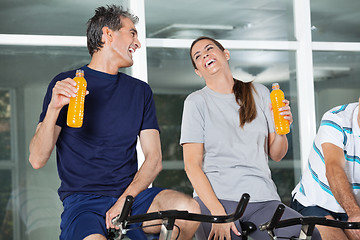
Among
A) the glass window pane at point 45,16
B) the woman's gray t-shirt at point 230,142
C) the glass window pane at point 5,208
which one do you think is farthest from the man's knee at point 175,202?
the glass window pane at point 45,16

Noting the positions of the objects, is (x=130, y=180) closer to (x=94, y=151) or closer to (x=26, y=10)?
(x=94, y=151)

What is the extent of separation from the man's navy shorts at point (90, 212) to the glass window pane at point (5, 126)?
140 centimetres

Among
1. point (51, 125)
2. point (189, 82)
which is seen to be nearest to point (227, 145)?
point (51, 125)

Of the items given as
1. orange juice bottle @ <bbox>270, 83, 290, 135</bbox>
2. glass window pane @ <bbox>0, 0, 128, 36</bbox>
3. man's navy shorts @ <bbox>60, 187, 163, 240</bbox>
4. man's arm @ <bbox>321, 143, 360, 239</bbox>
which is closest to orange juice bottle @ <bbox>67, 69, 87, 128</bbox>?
man's navy shorts @ <bbox>60, 187, 163, 240</bbox>

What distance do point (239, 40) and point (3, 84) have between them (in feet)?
5.10

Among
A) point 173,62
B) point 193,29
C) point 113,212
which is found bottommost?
point 113,212

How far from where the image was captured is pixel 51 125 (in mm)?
2047

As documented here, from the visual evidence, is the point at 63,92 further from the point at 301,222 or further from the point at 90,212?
the point at 301,222

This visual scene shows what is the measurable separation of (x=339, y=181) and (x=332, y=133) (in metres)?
0.24

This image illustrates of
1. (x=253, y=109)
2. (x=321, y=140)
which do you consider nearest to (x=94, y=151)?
(x=253, y=109)

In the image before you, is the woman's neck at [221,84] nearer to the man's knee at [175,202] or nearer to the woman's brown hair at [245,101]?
the woman's brown hair at [245,101]

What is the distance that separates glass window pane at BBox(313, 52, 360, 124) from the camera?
397 cm

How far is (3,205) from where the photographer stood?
337cm

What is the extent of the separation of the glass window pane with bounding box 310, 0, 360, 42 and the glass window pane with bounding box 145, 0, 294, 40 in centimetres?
20
